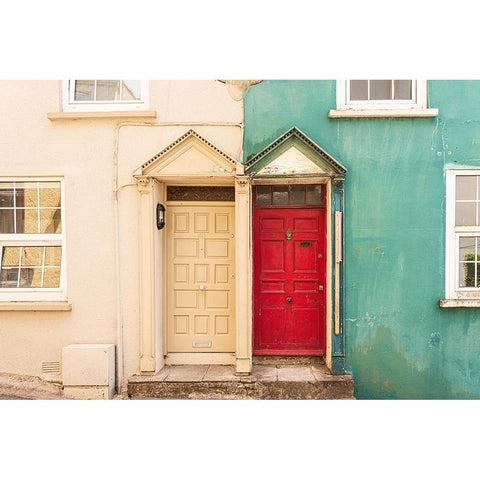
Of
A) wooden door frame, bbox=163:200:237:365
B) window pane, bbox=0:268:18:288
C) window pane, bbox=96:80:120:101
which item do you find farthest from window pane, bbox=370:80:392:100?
window pane, bbox=0:268:18:288

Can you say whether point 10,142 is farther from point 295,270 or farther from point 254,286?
point 295,270

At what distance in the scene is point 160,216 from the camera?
18.5 feet

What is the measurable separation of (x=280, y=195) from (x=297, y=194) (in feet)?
0.79

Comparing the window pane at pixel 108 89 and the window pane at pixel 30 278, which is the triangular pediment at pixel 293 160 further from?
the window pane at pixel 30 278

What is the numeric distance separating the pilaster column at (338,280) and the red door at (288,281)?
357mm

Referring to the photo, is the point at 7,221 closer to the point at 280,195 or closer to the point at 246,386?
the point at 280,195

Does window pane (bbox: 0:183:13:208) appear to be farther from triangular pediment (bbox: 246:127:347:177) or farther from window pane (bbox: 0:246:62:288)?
triangular pediment (bbox: 246:127:347:177)

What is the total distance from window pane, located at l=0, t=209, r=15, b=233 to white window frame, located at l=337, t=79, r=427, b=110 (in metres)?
4.75

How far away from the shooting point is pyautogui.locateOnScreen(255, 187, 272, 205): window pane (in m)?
5.85

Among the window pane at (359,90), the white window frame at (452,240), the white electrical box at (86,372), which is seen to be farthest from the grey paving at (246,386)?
the window pane at (359,90)

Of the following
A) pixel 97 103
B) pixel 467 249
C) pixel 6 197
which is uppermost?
pixel 97 103

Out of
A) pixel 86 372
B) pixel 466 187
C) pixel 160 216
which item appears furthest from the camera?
pixel 160 216

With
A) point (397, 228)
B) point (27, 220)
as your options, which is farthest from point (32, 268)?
point (397, 228)

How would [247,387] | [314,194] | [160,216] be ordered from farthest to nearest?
[314,194]
[160,216]
[247,387]
